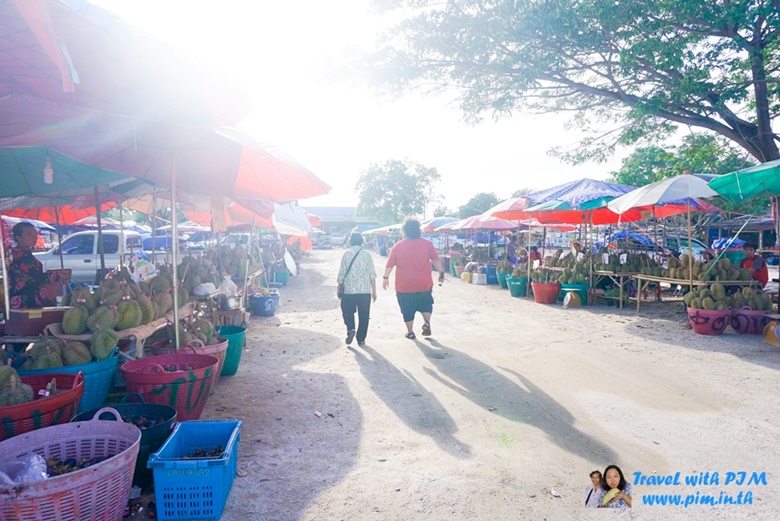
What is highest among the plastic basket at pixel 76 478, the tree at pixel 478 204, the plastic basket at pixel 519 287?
the tree at pixel 478 204

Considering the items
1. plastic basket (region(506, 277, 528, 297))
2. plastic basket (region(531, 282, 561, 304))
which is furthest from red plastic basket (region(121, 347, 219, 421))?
plastic basket (region(506, 277, 528, 297))

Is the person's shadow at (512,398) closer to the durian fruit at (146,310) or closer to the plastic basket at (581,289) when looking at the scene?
the durian fruit at (146,310)

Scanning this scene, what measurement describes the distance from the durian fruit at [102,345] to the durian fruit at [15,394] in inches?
32.7

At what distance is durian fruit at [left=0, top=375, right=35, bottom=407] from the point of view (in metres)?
2.79

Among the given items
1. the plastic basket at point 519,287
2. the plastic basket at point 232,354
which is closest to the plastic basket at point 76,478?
the plastic basket at point 232,354

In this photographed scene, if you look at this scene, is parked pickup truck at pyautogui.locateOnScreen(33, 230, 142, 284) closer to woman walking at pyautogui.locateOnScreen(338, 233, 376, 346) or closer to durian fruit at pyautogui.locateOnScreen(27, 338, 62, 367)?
woman walking at pyautogui.locateOnScreen(338, 233, 376, 346)

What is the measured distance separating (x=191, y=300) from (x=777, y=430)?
6596 mm

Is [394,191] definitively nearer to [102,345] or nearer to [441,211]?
[441,211]

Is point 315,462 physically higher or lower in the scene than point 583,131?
lower

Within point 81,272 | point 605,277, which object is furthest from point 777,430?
point 81,272

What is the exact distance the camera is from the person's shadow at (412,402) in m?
3.82

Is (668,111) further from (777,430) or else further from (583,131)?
(777,430)

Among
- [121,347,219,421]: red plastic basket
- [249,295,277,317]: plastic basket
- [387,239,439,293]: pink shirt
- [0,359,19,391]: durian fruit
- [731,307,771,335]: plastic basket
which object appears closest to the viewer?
[0,359,19,391]: durian fruit

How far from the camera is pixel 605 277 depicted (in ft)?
38.5
